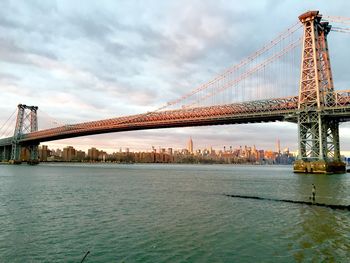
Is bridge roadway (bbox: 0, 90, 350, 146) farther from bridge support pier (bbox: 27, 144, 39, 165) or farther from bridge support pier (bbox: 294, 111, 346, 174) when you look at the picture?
Answer: bridge support pier (bbox: 27, 144, 39, 165)

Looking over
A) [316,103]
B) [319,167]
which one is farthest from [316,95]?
[319,167]

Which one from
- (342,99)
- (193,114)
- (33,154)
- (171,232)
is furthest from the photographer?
(33,154)

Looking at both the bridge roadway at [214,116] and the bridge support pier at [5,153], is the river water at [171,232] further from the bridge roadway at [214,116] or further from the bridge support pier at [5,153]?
the bridge support pier at [5,153]

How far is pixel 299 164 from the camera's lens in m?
55.0

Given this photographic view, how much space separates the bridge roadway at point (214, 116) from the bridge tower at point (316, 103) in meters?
1.72

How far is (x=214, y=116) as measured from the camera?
6575cm

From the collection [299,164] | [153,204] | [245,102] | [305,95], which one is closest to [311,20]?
[305,95]

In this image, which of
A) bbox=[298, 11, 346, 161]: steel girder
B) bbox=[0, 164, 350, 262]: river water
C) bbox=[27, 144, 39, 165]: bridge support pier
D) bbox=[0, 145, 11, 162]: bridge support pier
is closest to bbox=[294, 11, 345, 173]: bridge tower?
bbox=[298, 11, 346, 161]: steel girder

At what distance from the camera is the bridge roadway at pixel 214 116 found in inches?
2049

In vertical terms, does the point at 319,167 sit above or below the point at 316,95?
below

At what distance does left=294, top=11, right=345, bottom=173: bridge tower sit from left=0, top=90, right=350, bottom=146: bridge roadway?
172cm

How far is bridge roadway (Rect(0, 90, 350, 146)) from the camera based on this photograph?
52.0 m

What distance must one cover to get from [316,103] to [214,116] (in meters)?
19.5

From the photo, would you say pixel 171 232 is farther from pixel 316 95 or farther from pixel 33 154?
pixel 33 154
